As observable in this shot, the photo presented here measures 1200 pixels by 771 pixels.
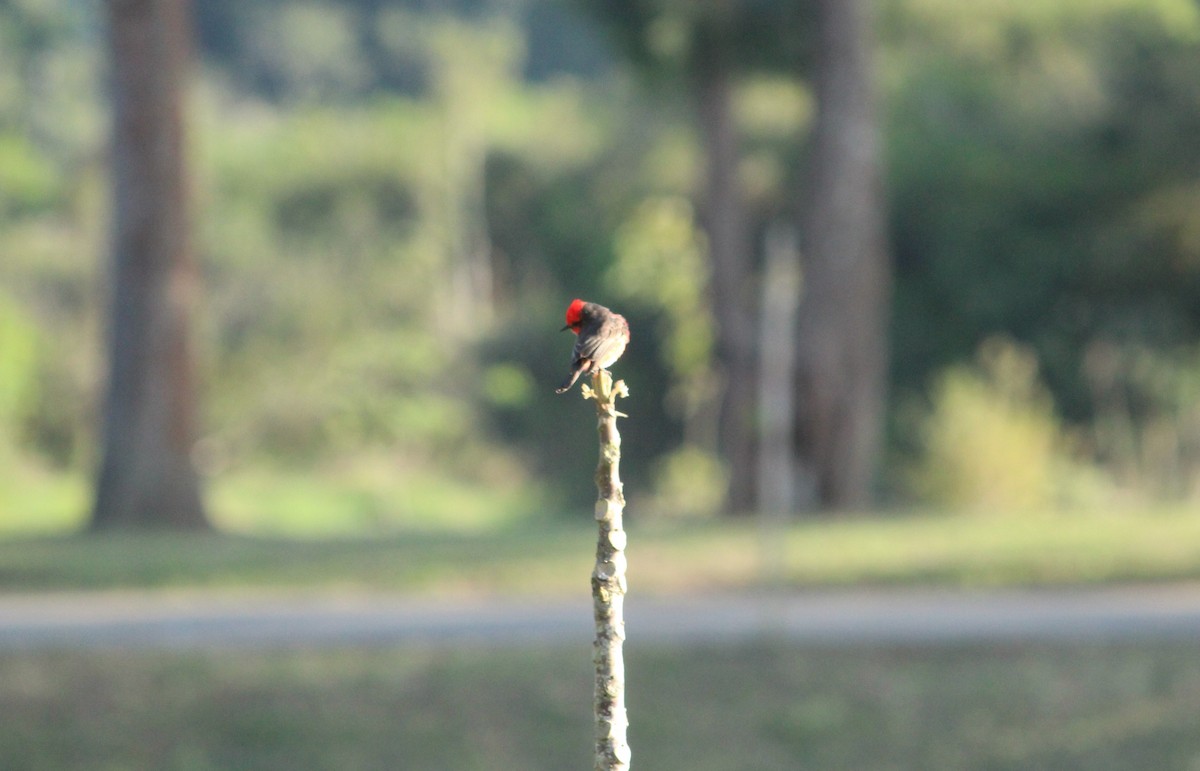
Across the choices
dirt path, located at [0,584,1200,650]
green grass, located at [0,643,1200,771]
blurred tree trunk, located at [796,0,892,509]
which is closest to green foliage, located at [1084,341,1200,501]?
blurred tree trunk, located at [796,0,892,509]

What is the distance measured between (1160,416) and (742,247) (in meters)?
5.36

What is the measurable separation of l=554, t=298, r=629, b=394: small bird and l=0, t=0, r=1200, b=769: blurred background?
7254mm

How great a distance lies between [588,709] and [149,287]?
7752mm

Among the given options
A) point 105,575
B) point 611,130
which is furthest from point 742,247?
point 611,130

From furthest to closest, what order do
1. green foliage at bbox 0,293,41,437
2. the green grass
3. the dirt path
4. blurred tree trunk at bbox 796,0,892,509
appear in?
green foliage at bbox 0,293,41,437 → blurred tree trunk at bbox 796,0,892,509 → the dirt path → the green grass

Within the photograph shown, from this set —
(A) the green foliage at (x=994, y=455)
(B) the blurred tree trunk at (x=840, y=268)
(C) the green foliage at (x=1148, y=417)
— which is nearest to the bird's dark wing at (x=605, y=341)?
(B) the blurred tree trunk at (x=840, y=268)

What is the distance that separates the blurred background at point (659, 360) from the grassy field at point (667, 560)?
5cm

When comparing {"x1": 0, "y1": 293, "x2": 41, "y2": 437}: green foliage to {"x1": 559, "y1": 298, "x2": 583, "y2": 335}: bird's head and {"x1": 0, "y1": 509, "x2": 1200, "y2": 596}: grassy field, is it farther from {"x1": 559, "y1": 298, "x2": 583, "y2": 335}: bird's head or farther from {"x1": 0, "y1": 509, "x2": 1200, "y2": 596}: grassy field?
{"x1": 559, "y1": 298, "x2": 583, "y2": 335}: bird's head

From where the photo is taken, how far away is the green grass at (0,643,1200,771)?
318 inches

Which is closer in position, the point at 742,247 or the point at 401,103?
the point at 742,247

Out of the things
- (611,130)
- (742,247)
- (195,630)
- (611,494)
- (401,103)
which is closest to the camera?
(611,494)

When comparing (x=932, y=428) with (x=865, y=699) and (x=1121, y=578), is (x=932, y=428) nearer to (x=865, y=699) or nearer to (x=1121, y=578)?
(x=1121, y=578)

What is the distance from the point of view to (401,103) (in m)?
45.3

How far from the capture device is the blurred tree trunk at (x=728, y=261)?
61.5ft
